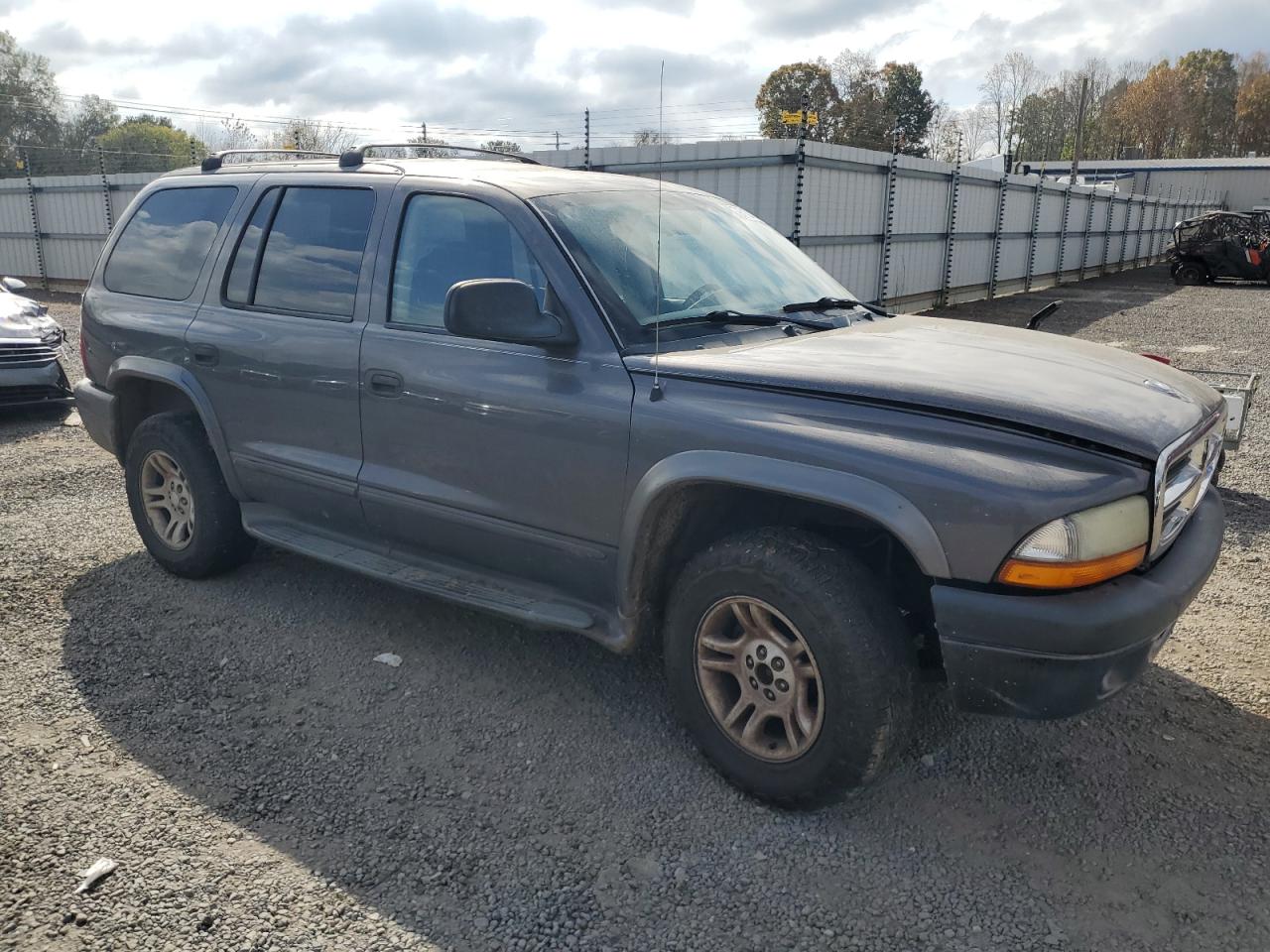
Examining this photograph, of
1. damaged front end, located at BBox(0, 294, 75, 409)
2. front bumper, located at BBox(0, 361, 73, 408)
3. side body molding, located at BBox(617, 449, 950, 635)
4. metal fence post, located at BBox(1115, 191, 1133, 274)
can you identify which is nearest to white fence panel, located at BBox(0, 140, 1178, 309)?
damaged front end, located at BBox(0, 294, 75, 409)

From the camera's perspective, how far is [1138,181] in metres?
56.4

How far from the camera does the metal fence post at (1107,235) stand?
29905 mm

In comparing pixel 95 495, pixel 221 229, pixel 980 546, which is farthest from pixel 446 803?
pixel 95 495

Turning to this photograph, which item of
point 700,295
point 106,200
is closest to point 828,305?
point 700,295

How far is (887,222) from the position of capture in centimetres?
→ 1553

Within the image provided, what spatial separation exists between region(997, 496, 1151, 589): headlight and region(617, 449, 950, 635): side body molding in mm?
192

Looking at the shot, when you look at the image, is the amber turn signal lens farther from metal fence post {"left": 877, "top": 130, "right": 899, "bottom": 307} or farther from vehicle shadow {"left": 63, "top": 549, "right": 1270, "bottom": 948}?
metal fence post {"left": 877, "top": 130, "right": 899, "bottom": 307}

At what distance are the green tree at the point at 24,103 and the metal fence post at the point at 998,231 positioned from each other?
142 ft

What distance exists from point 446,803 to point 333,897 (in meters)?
0.49

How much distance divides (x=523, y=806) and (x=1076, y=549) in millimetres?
1788

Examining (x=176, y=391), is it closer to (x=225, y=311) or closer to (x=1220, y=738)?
(x=225, y=311)

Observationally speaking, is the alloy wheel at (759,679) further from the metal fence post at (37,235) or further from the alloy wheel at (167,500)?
the metal fence post at (37,235)

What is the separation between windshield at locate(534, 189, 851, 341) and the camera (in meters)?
3.32

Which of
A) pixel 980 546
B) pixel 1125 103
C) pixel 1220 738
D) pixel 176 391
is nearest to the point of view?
pixel 980 546
